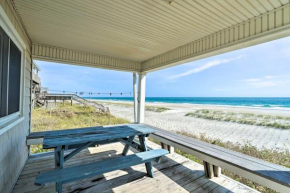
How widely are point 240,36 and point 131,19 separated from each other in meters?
1.70

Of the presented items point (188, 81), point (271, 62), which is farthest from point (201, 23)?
point (188, 81)

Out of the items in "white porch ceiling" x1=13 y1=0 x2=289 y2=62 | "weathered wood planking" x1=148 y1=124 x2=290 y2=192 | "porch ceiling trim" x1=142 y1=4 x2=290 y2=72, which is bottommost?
"weathered wood planking" x1=148 y1=124 x2=290 y2=192

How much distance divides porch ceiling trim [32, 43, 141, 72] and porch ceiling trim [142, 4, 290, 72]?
1.52 meters

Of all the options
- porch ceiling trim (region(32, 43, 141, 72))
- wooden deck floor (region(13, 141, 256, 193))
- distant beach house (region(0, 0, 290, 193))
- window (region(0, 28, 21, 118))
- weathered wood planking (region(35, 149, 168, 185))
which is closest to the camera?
weathered wood planking (region(35, 149, 168, 185))

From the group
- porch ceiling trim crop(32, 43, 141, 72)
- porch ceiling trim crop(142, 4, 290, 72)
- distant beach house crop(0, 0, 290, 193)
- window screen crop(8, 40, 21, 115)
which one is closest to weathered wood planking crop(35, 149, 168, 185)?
distant beach house crop(0, 0, 290, 193)

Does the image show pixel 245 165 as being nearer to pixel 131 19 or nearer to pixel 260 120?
pixel 131 19

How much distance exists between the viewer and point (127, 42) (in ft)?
9.35

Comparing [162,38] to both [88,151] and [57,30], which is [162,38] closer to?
[57,30]

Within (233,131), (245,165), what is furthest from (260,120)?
(245,165)

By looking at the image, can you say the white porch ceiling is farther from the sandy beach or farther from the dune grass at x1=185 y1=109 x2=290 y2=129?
the dune grass at x1=185 y1=109 x2=290 y2=129

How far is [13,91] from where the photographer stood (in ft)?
5.99

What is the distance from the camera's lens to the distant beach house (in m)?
1.52

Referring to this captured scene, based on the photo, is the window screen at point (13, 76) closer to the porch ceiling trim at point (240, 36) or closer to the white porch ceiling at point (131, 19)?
the white porch ceiling at point (131, 19)

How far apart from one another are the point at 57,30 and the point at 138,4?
1.63m
